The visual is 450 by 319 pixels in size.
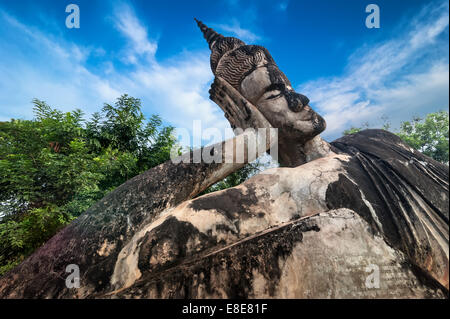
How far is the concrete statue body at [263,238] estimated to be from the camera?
1.06 m

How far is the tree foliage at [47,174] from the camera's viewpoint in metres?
3.93

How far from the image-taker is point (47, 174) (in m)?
4.42

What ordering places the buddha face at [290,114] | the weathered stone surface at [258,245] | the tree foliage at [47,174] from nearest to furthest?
the weathered stone surface at [258,245] < the buddha face at [290,114] < the tree foliage at [47,174]

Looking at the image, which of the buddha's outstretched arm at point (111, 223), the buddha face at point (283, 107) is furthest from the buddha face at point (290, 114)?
the buddha's outstretched arm at point (111, 223)

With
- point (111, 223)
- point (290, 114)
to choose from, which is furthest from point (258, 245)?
point (290, 114)

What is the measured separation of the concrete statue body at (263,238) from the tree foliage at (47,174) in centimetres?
391

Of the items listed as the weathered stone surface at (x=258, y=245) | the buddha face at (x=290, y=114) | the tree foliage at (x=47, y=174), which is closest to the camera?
the weathered stone surface at (x=258, y=245)

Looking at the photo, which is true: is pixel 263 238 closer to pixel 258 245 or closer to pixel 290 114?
pixel 258 245

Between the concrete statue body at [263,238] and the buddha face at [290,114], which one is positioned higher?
the buddha face at [290,114]

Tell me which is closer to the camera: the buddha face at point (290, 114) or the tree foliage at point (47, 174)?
the buddha face at point (290, 114)

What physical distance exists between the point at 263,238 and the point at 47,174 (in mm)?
5542

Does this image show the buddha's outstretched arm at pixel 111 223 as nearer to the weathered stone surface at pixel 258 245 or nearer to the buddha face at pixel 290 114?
the weathered stone surface at pixel 258 245

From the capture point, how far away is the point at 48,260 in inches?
46.2

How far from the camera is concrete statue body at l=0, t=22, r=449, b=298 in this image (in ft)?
3.46
